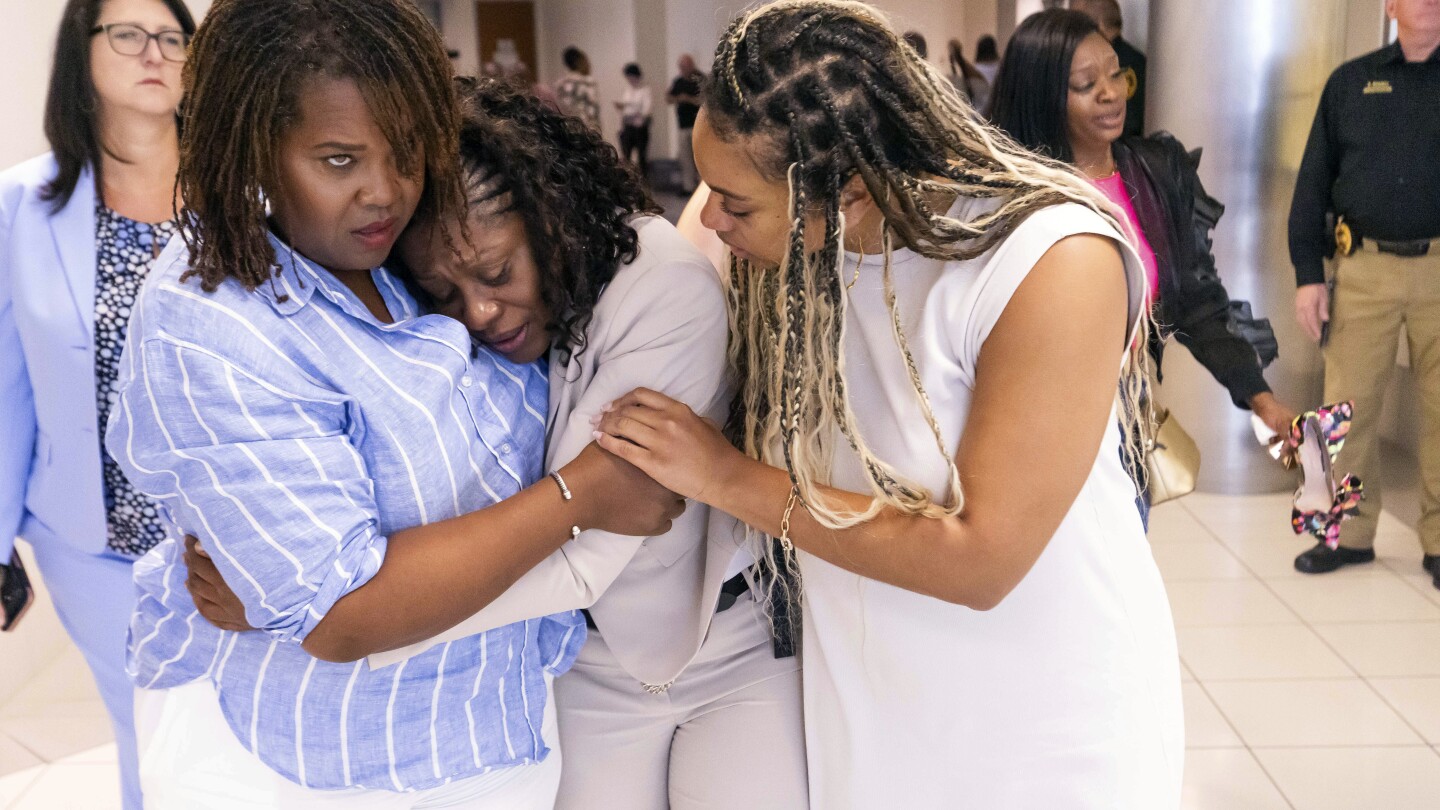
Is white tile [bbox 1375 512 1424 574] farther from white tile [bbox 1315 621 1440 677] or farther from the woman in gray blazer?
the woman in gray blazer

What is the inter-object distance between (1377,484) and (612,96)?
6.02m

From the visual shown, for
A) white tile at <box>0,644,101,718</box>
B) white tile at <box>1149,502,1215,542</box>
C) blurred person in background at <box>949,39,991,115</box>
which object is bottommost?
white tile at <box>0,644,101,718</box>

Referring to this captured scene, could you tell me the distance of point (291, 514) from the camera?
1360 millimetres

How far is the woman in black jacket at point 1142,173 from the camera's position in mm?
3254

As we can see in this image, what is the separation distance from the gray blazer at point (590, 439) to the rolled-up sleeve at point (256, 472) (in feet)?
0.56

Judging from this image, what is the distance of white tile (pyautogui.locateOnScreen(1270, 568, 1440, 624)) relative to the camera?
14.6 feet

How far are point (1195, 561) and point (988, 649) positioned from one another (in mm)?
3747

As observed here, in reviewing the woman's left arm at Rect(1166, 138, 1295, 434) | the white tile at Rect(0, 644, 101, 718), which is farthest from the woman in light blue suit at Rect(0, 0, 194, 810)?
the woman's left arm at Rect(1166, 138, 1295, 434)

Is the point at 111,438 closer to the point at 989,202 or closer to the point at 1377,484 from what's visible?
the point at 989,202

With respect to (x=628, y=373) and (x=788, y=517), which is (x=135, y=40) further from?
(x=788, y=517)

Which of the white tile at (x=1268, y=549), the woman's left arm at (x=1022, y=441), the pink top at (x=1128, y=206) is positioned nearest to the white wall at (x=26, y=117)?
the pink top at (x=1128, y=206)

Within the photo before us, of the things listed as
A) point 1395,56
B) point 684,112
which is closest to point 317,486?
point 1395,56

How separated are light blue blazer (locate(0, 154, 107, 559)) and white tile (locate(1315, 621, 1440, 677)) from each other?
3.69m

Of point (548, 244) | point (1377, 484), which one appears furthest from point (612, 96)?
point (548, 244)
